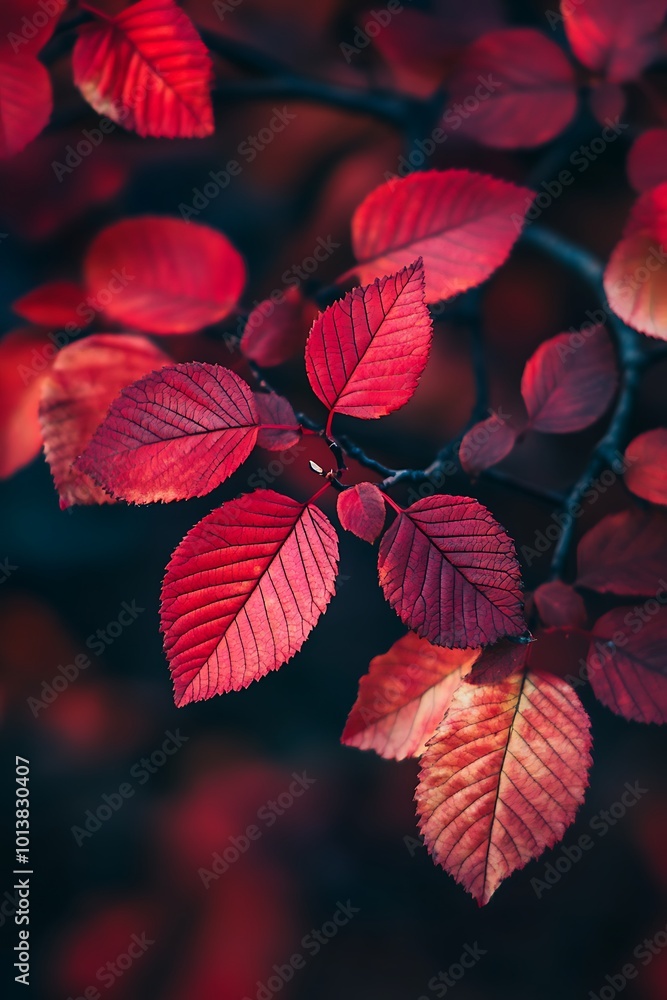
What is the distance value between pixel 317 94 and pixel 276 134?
0.21ft

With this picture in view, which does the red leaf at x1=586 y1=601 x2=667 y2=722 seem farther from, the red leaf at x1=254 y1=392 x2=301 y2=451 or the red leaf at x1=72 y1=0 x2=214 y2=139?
the red leaf at x1=72 y1=0 x2=214 y2=139

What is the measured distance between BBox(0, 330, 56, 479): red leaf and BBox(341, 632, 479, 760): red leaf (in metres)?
0.45

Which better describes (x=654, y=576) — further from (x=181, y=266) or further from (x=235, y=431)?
(x=181, y=266)

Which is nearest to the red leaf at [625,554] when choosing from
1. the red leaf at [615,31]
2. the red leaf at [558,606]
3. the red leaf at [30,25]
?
the red leaf at [558,606]

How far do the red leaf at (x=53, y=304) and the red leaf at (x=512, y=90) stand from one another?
1.47ft

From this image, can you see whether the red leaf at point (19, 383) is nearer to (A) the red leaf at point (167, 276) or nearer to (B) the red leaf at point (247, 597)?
(A) the red leaf at point (167, 276)

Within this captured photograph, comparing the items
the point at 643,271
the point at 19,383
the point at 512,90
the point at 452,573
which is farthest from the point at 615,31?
the point at 19,383

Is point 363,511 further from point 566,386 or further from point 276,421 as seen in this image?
point 566,386

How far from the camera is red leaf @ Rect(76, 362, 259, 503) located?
0.46m

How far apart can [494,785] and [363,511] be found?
242mm

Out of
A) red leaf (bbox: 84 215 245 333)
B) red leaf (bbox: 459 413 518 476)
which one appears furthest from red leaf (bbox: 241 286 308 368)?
red leaf (bbox: 459 413 518 476)

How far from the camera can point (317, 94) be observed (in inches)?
30.6

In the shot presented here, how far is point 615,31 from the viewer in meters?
0.69

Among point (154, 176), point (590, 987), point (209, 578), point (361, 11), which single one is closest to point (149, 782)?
point (209, 578)
